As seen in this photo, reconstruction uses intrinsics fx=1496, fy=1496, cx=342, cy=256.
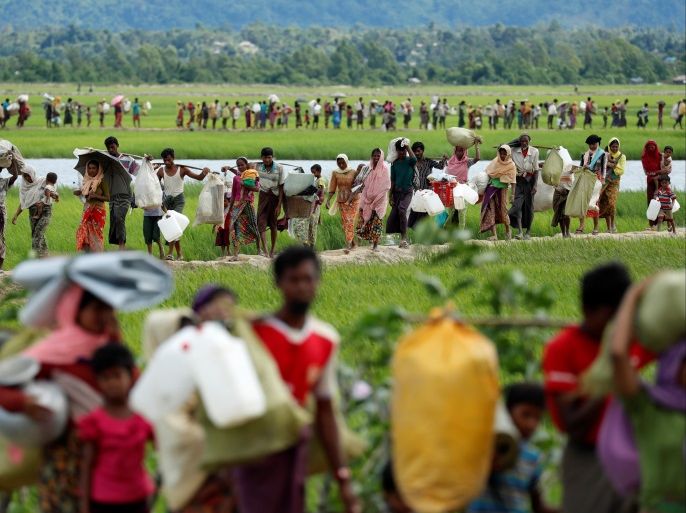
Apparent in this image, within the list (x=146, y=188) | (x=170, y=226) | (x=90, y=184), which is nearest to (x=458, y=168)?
(x=170, y=226)

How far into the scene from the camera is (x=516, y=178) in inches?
715

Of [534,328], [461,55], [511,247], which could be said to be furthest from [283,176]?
[461,55]

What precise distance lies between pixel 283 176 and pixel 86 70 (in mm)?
91887

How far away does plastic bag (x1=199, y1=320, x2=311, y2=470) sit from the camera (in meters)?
4.45

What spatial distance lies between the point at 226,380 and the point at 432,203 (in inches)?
496

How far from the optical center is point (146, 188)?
1530 centimetres

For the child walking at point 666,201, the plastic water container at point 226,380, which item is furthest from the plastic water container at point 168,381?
the child walking at point 666,201

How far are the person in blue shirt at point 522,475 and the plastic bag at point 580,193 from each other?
13.5 meters

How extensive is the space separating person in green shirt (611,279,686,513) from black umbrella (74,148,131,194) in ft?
34.4

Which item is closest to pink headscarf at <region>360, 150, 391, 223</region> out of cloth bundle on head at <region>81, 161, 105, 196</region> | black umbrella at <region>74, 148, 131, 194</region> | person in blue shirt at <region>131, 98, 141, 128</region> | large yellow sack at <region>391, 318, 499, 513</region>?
black umbrella at <region>74, 148, 131, 194</region>

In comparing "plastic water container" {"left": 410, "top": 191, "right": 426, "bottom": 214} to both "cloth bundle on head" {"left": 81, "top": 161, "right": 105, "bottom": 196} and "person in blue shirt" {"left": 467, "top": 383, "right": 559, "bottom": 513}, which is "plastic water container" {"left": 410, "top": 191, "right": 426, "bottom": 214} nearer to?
"cloth bundle on head" {"left": 81, "top": 161, "right": 105, "bottom": 196}

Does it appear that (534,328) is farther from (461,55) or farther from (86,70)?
(461,55)

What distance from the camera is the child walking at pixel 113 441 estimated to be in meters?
4.81

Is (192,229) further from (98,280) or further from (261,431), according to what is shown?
(261,431)
